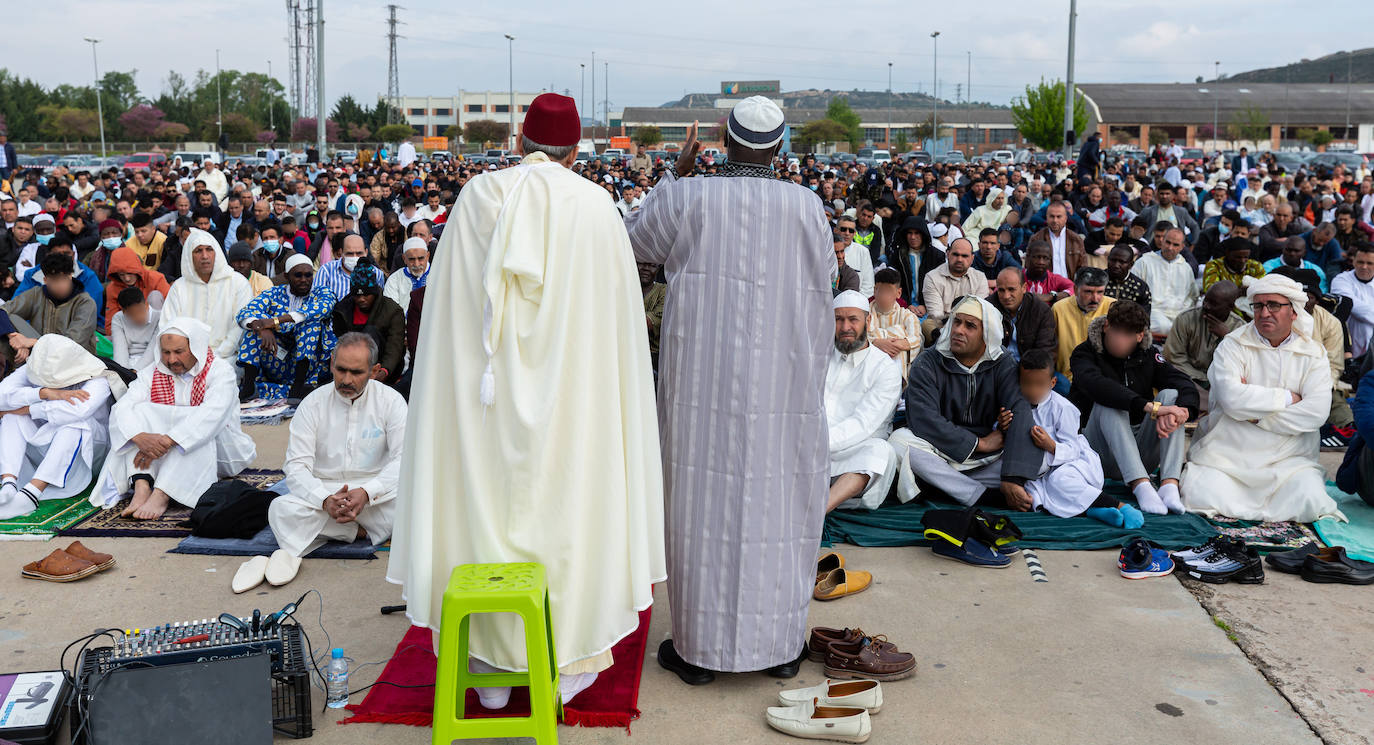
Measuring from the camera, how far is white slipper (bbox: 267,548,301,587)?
4.66 metres

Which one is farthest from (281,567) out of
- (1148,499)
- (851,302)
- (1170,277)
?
(1170,277)

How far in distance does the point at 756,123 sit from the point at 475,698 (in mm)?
1946

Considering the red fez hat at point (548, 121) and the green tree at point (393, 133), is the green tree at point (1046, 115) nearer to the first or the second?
the green tree at point (393, 133)

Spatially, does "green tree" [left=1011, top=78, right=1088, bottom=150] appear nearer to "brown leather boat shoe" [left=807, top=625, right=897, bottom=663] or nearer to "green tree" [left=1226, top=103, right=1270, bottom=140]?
"green tree" [left=1226, top=103, right=1270, bottom=140]

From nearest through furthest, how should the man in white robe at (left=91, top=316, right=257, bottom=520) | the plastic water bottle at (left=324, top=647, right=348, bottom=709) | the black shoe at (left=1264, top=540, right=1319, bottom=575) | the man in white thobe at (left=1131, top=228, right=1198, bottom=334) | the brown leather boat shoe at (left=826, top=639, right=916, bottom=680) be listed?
the plastic water bottle at (left=324, top=647, right=348, bottom=709) < the brown leather boat shoe at (left=826, top=639, right=916, bottom=680) < the black shoe at (left=1264, top=540, right=1319, bottom=575) < the man in white robe at (left=91, top=316, right=257, bottom=520) < the man in white thobe at (left=1131, top=228, right=1198, bottom=334)

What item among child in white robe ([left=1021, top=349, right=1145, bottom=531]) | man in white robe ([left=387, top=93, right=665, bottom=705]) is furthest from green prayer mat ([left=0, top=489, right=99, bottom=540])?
child in white robe ([left=1021, top=349, right=1145, bottom=531])

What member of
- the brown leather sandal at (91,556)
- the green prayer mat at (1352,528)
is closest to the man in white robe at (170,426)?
the brown leather sandal at (91,556)

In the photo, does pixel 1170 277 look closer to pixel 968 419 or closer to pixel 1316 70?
pixel 968 419

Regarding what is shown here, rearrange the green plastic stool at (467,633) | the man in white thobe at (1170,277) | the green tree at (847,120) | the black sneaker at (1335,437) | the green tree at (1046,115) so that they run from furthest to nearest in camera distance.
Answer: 1. the green tree at (847,120)
2. the green tree at (1046,115)
3. the man in white thobe at (1170,277)
4. the black sneaker at (1335,437)
5. the green plastic stool at (467,633)

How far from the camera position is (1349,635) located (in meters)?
4.22

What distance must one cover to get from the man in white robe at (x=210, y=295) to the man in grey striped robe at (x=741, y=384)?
5.95m

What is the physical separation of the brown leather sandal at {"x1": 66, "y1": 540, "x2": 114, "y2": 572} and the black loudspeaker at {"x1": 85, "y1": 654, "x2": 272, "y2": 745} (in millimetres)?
1802

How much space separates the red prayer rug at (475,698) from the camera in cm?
344

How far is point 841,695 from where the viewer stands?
347cm
